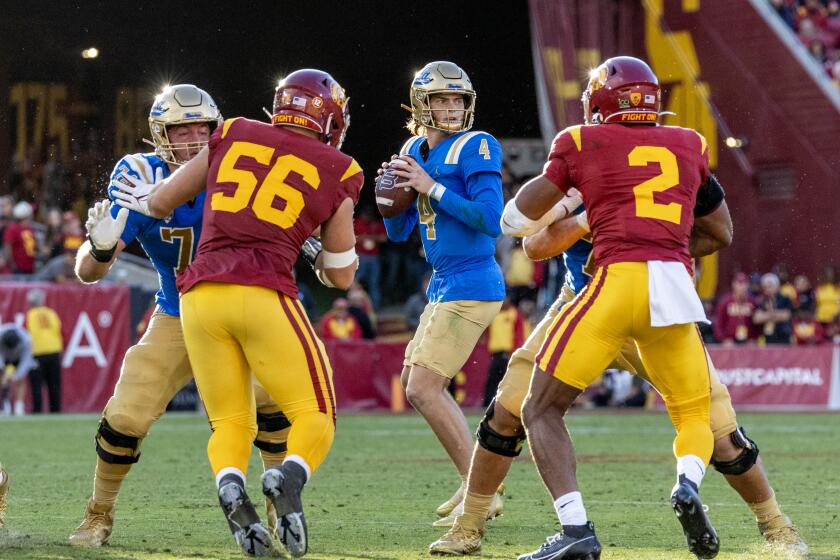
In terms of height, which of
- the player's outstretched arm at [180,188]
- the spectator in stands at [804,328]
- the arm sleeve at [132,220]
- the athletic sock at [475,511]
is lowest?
the spectator in stands at [804,328]

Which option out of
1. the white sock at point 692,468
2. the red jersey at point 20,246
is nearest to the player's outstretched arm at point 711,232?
the white sock at point 692,468

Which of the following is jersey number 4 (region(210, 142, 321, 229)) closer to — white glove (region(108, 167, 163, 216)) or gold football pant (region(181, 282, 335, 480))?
gold football pant (region(181, 282, 335, 480))

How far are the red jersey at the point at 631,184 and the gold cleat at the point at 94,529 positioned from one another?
2302 millimetres

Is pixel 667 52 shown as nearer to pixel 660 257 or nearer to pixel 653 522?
pixel 653 522

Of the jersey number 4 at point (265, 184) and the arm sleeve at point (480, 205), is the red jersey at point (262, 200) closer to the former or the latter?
the jersey number 4 at point (265, 184)

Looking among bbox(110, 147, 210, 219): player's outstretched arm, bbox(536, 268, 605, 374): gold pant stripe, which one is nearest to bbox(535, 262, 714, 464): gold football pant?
bbox(536, 268, 605, 374): gold pant stripe

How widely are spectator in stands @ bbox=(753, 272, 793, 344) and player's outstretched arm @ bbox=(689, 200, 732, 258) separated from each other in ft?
46.9

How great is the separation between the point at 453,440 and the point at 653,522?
1019mm

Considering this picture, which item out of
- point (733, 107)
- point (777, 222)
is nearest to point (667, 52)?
point (733, 107)

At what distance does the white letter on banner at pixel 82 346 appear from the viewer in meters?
17.7

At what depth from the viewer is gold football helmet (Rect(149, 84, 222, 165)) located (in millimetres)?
5812

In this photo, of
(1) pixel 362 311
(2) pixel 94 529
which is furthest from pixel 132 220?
(1) pixel 362 311

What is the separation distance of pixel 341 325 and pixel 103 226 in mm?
13519

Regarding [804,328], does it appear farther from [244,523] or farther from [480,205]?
[244,523]
